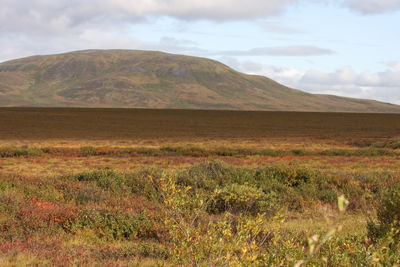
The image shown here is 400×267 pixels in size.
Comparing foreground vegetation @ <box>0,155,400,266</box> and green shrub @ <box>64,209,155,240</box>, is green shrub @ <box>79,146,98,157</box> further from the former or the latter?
green shrub @ <box>64,209,155,240</box>

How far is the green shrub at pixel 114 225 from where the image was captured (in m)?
9.14

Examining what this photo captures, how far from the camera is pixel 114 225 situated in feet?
30.3

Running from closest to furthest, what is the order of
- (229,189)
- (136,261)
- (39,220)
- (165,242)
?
(136,261) < (165,242) < (39,220) < (229,189)

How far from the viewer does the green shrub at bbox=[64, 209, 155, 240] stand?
9.14m

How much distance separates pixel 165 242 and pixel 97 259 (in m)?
1.84

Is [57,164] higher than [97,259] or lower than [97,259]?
lower

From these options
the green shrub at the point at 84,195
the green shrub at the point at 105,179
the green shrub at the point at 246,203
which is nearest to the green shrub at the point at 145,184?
the green shrub at the point at 105,179

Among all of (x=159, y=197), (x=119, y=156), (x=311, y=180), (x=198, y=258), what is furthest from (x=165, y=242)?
(x=119, y=156)

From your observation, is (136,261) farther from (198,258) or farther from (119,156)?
(119,156)

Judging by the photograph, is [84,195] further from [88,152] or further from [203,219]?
[88,152]

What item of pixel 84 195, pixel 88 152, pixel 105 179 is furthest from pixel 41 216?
pixel 88 152

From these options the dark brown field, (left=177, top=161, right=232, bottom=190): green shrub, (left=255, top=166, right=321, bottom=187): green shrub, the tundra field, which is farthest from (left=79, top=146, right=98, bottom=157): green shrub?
(left=255, top=166, right=321, bottom=187): green shrub

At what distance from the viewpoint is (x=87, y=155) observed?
1394 inches

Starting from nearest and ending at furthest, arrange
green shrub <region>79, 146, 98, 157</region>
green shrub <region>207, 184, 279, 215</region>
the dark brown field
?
green shrub <region>207, 184, 279, 215</region> → green shrub <region>79, 146, 98, 157</region> → the dark brown field
